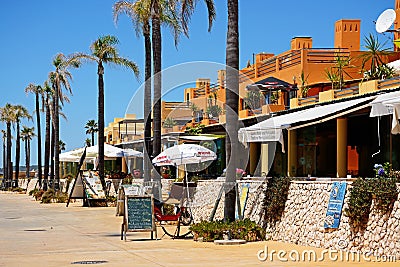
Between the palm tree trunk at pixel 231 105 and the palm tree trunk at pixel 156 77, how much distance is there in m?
9.64

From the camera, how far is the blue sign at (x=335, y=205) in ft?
51.7

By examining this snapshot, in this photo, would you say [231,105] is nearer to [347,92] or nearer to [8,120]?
[347,92]

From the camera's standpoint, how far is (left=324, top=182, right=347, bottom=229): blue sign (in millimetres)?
15750

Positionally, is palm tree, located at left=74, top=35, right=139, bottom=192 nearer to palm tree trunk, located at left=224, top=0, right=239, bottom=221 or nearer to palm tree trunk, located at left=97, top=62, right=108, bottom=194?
palm tree trunk, located at left=97, top=62, right=108, bottom=194

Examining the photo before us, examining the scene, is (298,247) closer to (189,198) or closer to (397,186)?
(397,186)

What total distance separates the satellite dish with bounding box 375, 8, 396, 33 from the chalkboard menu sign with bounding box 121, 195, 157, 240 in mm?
11054

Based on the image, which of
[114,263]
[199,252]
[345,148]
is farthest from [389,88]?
[114,263]

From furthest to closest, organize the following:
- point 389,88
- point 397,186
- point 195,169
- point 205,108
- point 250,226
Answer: point 205,108
point 195,169
point 389,88
point 250,226
point 397,186

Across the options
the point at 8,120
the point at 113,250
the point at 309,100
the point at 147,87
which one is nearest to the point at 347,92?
the point at 309,100

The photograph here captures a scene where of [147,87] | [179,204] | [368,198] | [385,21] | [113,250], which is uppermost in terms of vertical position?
[385,21]

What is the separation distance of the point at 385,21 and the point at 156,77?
948cm

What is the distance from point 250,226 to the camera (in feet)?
61.0

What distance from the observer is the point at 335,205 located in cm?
1596

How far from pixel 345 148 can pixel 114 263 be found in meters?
11.7
